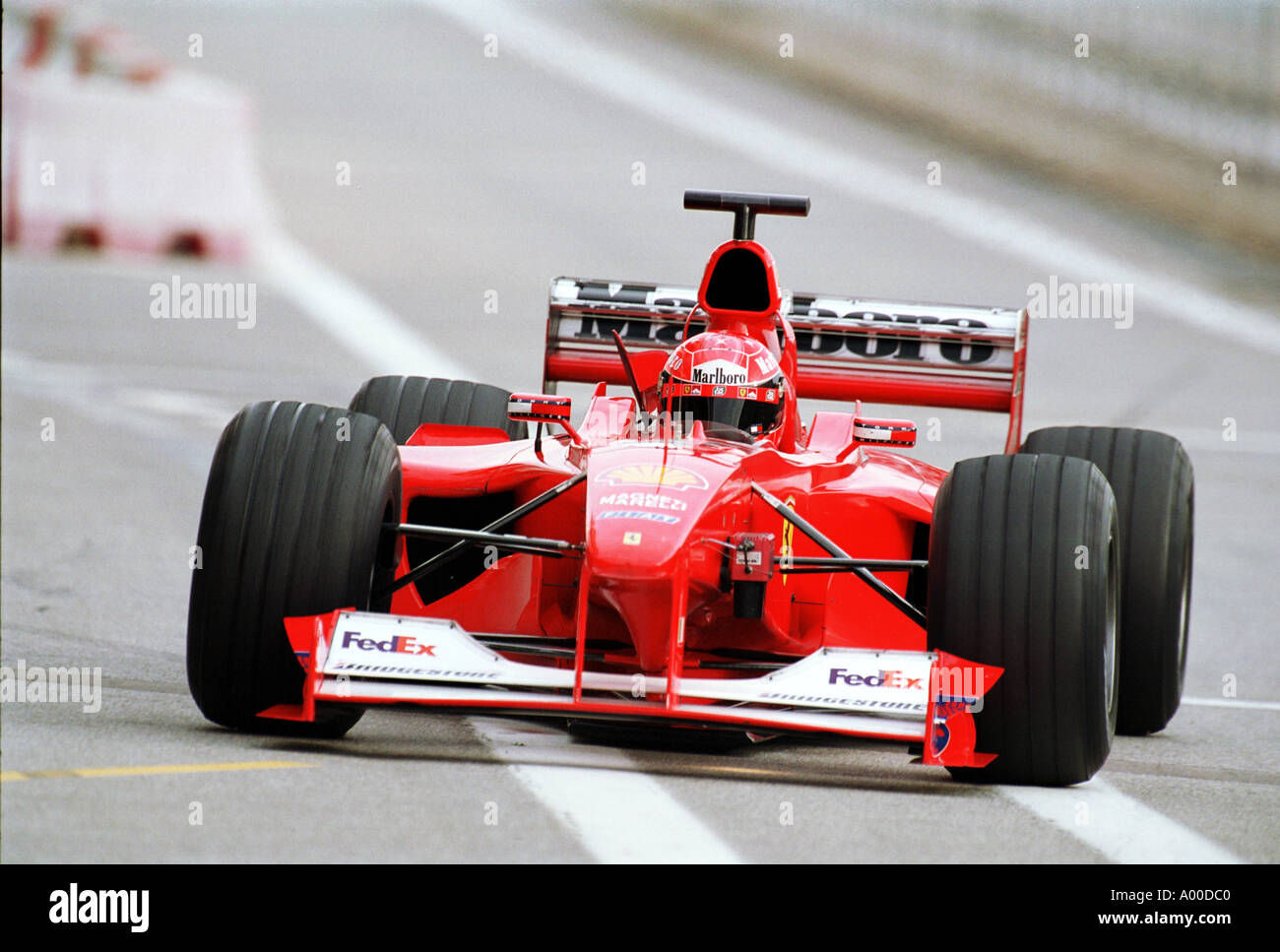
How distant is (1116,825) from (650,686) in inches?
60.7

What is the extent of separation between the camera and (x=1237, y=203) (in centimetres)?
3003

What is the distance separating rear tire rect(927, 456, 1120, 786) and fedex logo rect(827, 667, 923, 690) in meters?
0.26

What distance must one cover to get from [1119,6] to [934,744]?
2926 centimetres

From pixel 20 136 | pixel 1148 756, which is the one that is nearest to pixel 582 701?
pixel 1148 756

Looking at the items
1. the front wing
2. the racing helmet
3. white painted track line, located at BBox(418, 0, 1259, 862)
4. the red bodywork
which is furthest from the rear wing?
white painted track line, located at BBox(418, 0, 1259, 862)

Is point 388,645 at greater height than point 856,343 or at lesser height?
lesser

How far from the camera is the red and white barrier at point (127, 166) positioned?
21.7 metres

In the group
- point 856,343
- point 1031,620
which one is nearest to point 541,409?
point 1031,620

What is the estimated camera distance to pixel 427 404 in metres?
9.91

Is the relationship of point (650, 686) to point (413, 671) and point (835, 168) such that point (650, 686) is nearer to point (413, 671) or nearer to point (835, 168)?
point (413, 671)

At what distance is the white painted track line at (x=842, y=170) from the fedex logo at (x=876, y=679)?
1829 centimetres

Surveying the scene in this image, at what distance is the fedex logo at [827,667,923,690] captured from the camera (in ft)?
22.4

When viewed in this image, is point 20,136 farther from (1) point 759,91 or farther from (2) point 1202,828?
(1) point 759,91

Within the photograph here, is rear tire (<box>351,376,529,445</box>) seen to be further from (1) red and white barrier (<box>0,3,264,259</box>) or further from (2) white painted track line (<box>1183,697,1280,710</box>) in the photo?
(1) red and white barrier (<box>0,3,264,259</box>)
